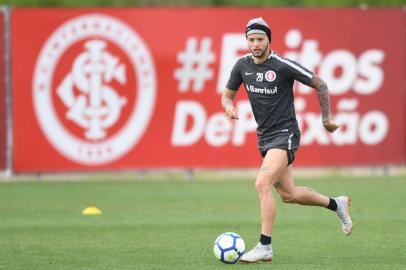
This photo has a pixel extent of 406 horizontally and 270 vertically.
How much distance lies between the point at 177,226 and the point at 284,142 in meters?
3.33

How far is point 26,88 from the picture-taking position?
20.3 meters

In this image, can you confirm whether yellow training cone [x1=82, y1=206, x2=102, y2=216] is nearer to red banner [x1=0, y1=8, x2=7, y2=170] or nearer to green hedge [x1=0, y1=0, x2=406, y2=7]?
red banner [x1=0, y1=8, x2=7, y2=170]

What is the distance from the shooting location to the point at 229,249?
9977 mm

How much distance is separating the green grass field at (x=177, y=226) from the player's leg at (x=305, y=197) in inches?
15.7

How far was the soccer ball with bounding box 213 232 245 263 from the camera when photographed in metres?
9.98

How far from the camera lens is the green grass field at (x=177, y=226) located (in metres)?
10.2

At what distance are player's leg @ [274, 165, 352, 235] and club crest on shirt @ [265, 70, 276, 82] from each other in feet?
2.96

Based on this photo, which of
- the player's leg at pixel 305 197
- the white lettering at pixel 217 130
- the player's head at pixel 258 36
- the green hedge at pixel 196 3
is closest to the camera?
the player's head at pixel 258 36

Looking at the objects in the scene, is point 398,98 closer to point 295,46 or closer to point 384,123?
point 384,123

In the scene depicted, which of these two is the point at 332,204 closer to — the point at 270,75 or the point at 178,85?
the point at 270,75

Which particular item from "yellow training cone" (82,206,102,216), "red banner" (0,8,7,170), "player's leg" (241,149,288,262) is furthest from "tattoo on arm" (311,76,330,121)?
"red banner" (0,8,7,170)

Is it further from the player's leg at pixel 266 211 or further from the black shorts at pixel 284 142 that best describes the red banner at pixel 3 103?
the player's leg at pixel 266 211

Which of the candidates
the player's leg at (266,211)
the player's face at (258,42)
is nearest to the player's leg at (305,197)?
the player's leg at (266,211)

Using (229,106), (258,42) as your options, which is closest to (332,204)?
(229,106)
